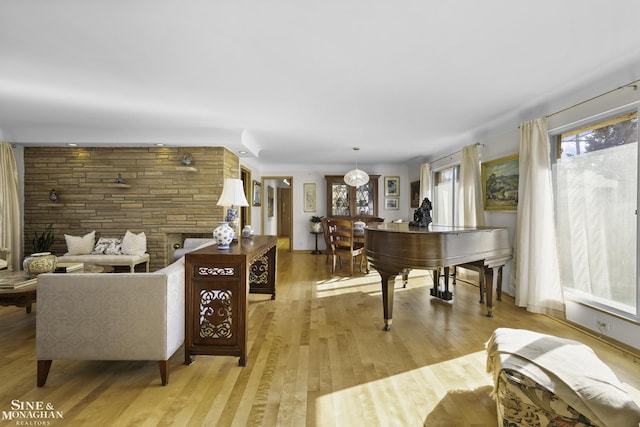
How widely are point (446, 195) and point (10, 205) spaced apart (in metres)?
7.28

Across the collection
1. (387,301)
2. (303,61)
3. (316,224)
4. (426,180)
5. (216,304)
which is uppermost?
(303,61)

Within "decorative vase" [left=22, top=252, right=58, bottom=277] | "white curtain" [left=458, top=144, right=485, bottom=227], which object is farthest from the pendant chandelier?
"decorative vase" [left=22, top=252, right=58, bottom=277]

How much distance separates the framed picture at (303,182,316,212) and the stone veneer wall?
3.09 meters

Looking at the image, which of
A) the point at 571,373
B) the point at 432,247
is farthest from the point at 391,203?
the point at 571,373

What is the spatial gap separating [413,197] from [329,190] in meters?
2.10

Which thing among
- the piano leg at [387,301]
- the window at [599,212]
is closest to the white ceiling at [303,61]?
the window at [599,212]

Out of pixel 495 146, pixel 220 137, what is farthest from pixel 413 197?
pixel 220 137

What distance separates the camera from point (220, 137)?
14.5ft

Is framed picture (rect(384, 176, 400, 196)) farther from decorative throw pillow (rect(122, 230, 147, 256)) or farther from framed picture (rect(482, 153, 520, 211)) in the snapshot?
decorative throw pillow (rect(122, 230, 147, 256))

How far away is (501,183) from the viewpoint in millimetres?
3893

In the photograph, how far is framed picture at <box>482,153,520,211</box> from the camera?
3.66 metres

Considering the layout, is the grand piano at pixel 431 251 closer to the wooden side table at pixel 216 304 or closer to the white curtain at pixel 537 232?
the white curtain at pixel 537 232

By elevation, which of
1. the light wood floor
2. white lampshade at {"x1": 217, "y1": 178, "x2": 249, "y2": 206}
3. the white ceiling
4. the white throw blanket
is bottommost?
the light wood floor

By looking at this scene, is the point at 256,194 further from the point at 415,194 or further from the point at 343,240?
the point at 415,194
